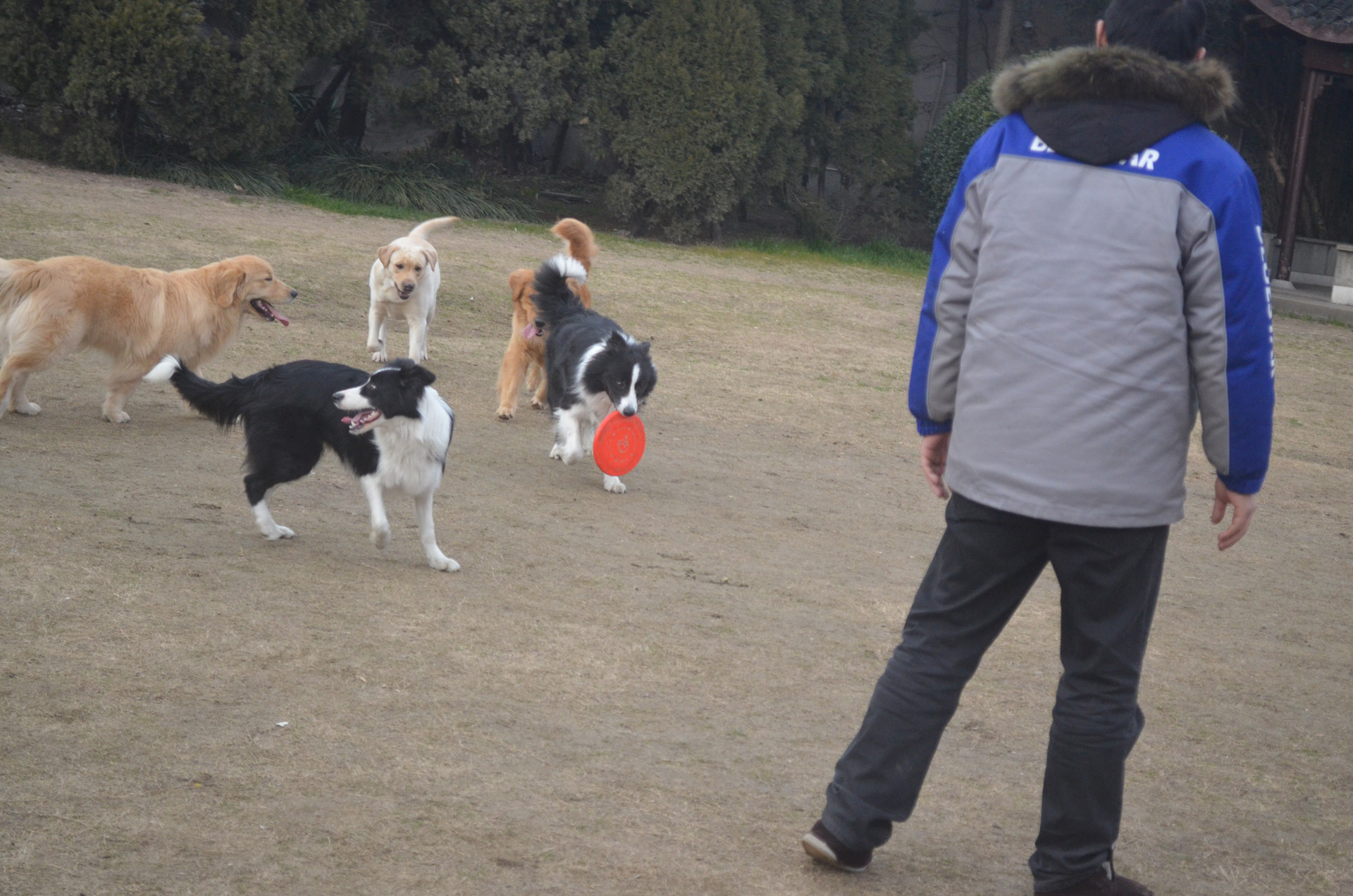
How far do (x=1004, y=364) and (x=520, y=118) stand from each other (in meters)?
14.3

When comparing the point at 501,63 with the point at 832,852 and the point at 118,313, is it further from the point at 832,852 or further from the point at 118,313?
the point at 832,852

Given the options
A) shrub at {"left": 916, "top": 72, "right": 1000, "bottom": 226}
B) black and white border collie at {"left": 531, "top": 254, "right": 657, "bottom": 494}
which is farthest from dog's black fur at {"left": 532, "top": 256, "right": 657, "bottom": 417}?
shrub at {"left": 916, "top": 72, "right": 1000, "bottom": 226}

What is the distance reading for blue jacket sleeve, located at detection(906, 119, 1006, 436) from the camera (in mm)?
2602

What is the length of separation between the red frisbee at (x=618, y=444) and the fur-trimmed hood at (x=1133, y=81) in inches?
153

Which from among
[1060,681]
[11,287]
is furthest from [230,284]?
[1060,681]

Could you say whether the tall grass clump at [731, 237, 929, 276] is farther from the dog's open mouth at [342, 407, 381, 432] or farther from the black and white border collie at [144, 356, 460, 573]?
the dog's open mouth at [342, 407, 381, 432]

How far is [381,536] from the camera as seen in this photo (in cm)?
485

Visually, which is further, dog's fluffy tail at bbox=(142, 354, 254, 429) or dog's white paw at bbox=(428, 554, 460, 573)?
dog's fluffy tail at bbox=(142, 354, 254, 429)

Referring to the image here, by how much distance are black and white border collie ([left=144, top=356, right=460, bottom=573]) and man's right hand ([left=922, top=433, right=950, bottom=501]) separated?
96.5 inches

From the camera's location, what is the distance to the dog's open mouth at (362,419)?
15.5ft

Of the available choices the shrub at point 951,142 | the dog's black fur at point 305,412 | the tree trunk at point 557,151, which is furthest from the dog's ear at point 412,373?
the tree trunk at point 557,151

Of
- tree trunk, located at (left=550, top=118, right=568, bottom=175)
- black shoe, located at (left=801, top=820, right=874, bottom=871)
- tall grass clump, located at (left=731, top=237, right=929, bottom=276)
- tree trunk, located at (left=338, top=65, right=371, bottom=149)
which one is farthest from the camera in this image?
tree trunk, located at (left=550, top=118, right=568, bottom=175)

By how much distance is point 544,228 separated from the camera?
51.8ft

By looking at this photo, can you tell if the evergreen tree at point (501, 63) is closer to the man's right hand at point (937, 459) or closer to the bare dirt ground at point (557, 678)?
the bare dirt ground at point (557, 678)
